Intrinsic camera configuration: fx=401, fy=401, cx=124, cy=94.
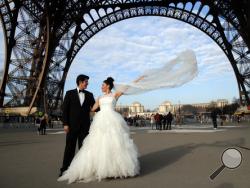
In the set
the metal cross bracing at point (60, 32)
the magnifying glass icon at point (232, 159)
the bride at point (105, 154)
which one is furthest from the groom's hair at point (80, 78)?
the metal cross bracing at point (60, 32)

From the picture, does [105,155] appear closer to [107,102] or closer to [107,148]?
[107,148]

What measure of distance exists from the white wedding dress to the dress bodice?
0.21 meters

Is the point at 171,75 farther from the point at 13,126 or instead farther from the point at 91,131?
the point at 13,126

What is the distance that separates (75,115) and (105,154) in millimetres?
1053

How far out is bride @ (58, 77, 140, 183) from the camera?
19.3ft

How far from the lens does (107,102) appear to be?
21.1 ft

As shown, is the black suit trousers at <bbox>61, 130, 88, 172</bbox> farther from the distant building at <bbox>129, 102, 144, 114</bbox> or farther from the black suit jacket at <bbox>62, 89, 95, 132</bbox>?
the distant building at <bbox>129, 102, 144, 114</bbox>

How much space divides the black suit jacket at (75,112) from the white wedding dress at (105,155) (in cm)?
45

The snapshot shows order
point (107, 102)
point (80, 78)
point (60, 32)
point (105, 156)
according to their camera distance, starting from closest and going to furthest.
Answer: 1. point (105, 156)
2. point (107, 102)
3. point (80, 78)
4. point (60, 32)

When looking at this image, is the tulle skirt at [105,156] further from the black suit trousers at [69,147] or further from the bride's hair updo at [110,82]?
the bride's hair updo at [110,82]

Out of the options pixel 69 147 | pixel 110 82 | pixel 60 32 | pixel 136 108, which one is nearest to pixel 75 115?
pixel 69 147

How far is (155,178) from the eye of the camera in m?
A: 6.02

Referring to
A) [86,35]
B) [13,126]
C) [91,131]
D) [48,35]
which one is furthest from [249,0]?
[91,131]

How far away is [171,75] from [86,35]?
3501cm
